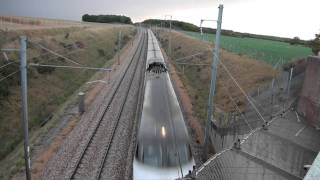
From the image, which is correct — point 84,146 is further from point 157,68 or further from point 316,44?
point 316,44

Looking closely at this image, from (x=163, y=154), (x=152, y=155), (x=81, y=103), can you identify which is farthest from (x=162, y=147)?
(x=81, y=103)

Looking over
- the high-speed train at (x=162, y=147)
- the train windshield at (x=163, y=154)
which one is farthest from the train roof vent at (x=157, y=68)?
the train windshield at (x=163, y=154)

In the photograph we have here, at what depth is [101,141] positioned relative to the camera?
2273cm

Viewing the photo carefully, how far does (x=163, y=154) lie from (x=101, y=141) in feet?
27.6

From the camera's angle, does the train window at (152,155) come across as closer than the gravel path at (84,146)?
Yes

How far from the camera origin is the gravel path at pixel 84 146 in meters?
18.6

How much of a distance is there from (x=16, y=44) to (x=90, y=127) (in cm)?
2517

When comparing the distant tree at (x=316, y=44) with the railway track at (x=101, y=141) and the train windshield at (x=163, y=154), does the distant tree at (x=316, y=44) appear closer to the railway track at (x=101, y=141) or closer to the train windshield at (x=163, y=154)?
the railway track at (x=101, y=141)

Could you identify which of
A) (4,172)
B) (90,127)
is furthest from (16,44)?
(4,172)

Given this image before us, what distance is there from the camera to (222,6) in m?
Result: 17.8

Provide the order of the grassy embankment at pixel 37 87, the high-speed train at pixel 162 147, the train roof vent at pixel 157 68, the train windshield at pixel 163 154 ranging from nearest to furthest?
the high-speed train at pixel 162 147 → the train windshield at pixel 163 154 → the grassy embankment at pixel 37 87 → the train roof vent at pixel 157 68

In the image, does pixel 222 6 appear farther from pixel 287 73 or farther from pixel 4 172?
pixel 4 172

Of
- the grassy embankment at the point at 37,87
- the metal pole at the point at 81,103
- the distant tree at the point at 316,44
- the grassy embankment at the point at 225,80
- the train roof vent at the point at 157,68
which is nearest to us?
the grassy embankment at the point at 37,87

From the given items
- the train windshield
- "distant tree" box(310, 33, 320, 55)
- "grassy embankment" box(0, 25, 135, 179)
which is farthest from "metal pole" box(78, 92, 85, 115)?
"distant tree" box(310, 33, 320, 55)
